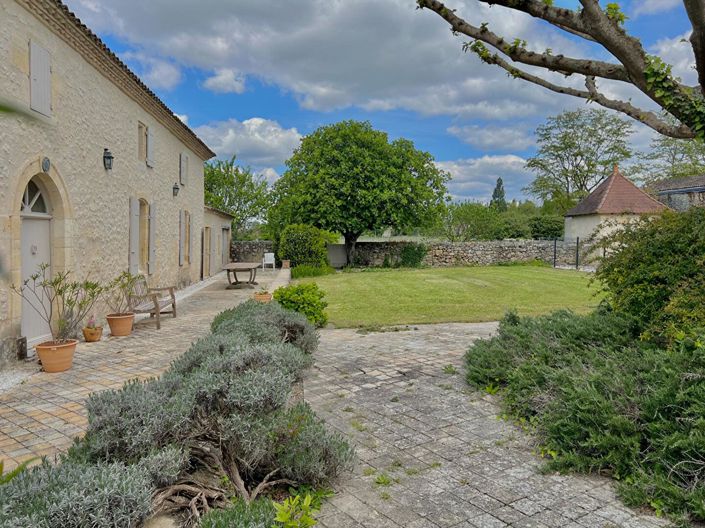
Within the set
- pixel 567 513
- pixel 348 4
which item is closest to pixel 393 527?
pixel 567 513

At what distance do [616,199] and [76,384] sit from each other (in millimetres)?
28042

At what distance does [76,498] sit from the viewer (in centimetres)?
192

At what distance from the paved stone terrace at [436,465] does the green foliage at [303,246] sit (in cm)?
1569

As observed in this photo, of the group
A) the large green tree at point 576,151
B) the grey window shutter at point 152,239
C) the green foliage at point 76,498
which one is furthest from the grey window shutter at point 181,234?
the large green tree at point 576,151

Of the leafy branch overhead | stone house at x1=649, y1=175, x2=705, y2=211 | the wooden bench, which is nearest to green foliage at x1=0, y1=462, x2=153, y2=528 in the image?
the leafy branch overhead

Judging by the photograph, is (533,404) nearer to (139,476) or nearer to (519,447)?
(519,447)

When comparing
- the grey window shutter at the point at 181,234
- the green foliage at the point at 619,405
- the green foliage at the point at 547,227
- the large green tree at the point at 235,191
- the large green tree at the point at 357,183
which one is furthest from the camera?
the green foliage at the point at 547,227

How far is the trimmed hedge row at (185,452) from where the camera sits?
1.99m

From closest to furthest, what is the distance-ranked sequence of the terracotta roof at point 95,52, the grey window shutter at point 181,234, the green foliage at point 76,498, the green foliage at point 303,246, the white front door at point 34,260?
the green foliage at point 76,498, the terracotta roof at point 95,52, the white front door at point 34,260, the grey window shutter at point 181,234, the green foliage at point 303,246

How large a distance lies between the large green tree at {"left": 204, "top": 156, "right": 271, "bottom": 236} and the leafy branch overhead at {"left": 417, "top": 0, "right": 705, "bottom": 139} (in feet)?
89.2

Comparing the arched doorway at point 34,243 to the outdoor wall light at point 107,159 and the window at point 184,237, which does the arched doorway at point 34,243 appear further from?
the window at point 184,237

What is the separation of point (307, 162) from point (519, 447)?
69.8ft

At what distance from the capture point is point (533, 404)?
414 cm

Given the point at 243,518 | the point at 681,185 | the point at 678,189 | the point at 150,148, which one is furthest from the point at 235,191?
the point at 243,518
